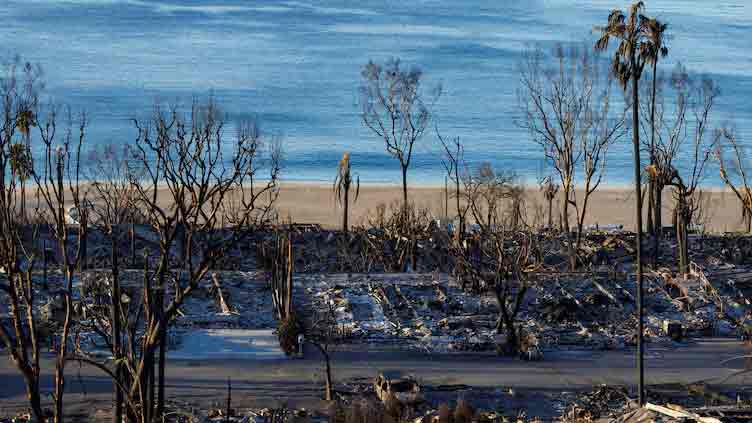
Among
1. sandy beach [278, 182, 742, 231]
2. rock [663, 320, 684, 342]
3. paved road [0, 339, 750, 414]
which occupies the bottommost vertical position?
paved road [0, 339, 750, 414]

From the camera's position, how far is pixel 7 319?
24.5 metres

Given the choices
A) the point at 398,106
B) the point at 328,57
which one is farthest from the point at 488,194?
the point at 328,57

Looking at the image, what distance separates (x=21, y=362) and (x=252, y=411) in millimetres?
5848

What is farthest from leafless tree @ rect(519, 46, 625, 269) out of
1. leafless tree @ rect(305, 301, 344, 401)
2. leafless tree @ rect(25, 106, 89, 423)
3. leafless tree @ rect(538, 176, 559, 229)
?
leafless tree @ rect(25, 106, 89, 423)

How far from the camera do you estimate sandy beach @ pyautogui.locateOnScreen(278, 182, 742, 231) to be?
1726 inches

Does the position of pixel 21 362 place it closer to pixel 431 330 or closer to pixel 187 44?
pixel 431 330

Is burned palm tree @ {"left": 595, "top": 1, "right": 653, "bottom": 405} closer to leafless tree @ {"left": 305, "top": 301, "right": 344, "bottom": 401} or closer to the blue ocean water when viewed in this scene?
leafless tree @ {"left": 305, "top": 301, "right": 344, "bottom": 401}

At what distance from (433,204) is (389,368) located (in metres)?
24.1

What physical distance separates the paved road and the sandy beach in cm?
1834

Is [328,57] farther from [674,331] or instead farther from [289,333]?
[289,333]

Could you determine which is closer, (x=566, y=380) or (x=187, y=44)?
(x=566, y=380)

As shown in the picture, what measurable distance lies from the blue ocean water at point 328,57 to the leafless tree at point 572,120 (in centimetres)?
191

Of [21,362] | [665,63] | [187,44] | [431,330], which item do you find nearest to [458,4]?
[187,44]

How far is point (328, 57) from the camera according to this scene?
92.9 m
